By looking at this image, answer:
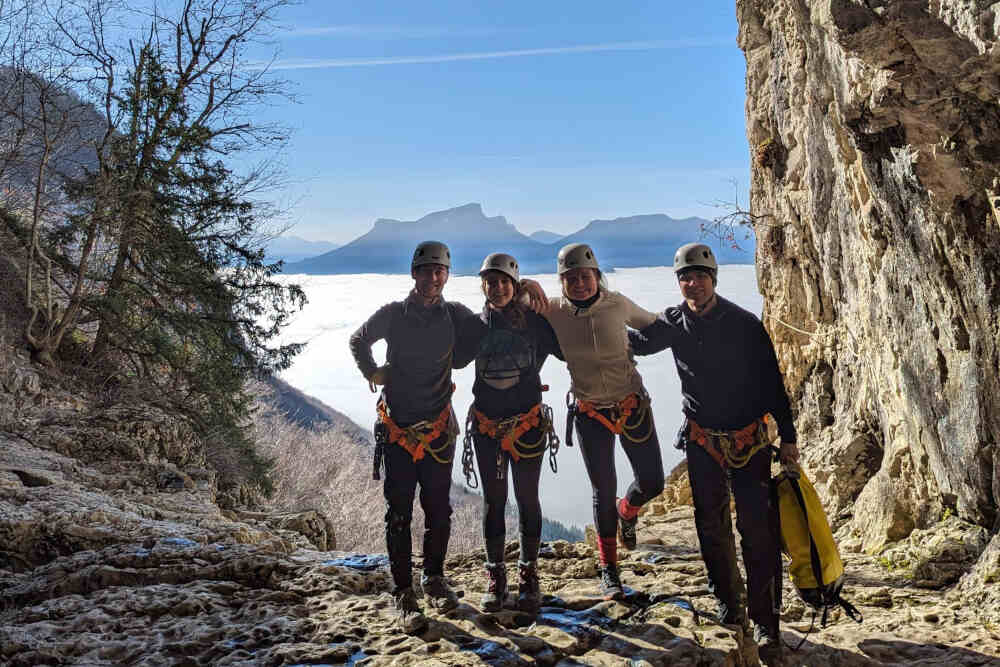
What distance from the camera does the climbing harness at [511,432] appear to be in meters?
4.47

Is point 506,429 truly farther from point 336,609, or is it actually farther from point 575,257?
point 336,609

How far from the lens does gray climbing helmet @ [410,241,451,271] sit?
455 centimetres

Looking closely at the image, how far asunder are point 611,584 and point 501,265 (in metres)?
2.30

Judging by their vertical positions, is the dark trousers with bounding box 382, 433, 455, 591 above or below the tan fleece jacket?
below

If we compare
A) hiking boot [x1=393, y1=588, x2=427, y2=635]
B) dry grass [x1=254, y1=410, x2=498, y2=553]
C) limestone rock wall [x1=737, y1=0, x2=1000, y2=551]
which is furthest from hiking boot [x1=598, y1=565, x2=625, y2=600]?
dry grass [x1=254, y1=410, x2=498, y2=553]

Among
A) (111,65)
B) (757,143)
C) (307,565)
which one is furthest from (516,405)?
(111,65)

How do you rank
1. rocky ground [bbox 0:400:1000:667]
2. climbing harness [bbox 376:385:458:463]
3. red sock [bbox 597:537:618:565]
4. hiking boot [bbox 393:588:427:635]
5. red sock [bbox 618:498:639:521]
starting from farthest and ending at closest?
red sock [bbox 618:498:639:521] → red sock [bbox 597:537:618:565] → climbing harness [bbox 376:385:458:463] → hiking boot [bbox 393:588:427:635] → rocky ground [bbox 0:400:1000:667]

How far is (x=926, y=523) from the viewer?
221 inches

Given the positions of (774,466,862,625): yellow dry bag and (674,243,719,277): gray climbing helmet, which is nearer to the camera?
(774,466,862,625): yellow dry bag

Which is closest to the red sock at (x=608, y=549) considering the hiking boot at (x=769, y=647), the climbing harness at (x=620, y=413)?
the climbing harness at (x=620, y=413)

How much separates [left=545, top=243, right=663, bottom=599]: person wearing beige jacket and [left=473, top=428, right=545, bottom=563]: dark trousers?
435 millimetres

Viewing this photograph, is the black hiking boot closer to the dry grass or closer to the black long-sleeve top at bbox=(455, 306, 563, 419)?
the black long-sleeve top at bbox=(455, 306, 563, 419)

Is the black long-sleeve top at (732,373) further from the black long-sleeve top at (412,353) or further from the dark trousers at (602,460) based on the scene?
the black long-sleeve top at (412,353)

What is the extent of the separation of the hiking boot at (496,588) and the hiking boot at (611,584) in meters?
0.70
